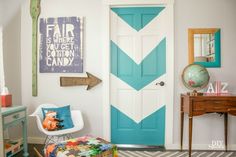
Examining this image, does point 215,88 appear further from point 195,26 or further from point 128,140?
point 128,140

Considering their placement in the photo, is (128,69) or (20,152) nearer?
(20,152)

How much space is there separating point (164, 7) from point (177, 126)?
181 cm

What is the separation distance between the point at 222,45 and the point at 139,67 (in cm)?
127

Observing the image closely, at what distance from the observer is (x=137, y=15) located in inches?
137

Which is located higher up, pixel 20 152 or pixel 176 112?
pixel 176 112

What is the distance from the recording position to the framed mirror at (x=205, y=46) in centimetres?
335

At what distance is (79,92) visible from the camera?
356 centimetres

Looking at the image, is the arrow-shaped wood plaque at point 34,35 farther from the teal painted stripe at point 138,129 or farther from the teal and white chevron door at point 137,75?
the teal painted stripe at point 138,129

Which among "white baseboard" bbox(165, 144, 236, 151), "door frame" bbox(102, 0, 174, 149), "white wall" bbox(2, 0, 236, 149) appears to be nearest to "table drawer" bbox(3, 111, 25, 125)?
"white wall" bbox(2, 0, 236, 149)

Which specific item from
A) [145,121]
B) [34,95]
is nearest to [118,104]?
[145,121]

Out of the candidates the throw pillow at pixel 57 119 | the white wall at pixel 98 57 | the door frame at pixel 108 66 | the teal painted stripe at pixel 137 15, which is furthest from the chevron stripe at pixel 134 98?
the teal painted stripe at pixel 137 15

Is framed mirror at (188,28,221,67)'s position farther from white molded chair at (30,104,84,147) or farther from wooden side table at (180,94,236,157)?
white molded chair at (30,104,84,147)

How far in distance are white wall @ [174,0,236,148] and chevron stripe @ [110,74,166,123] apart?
0.94 ft

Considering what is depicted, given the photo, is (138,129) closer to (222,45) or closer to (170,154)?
(170,154)
